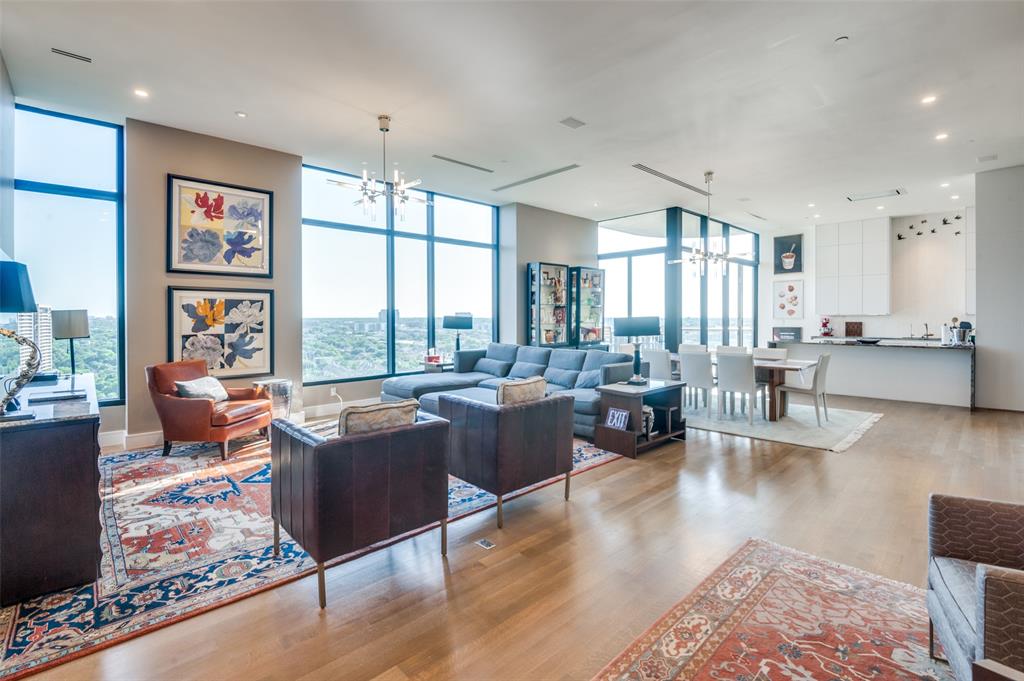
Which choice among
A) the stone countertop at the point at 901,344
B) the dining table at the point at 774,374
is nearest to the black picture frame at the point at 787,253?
the stone countertop at the point at 901,344

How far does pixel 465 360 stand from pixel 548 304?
2356 mm

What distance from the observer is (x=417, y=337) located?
7742 millimetres

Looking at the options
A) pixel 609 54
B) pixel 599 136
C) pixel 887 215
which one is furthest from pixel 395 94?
pixel 887 215

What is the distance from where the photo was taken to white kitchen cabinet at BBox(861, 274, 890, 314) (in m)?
9.21

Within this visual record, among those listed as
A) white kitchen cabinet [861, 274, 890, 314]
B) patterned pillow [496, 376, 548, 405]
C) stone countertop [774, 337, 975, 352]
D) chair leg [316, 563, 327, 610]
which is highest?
white kitchen cabinet [861, 274, 890, 314]

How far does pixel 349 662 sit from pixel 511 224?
7568 millimetres

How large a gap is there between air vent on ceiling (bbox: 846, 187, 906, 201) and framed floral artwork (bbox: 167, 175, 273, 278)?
9.00 m

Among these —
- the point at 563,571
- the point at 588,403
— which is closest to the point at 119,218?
the point at 588,403

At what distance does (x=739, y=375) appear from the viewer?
6000mm

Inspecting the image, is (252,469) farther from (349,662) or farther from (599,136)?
(599,136)

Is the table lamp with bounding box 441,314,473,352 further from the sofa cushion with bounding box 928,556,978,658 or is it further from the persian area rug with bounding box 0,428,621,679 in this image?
the sofa cushion with bounding box 928,556,978,658

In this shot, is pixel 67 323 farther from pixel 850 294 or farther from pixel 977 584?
pixel 850 294

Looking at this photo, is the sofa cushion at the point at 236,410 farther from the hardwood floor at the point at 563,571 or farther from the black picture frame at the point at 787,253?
the black picture frame at the point at 787,253

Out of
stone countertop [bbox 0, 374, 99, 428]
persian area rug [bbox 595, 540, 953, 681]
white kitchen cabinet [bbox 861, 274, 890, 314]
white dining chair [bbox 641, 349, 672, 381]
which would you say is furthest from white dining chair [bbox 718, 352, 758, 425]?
stone countertop [bbox 0, 374, 99, 428]
